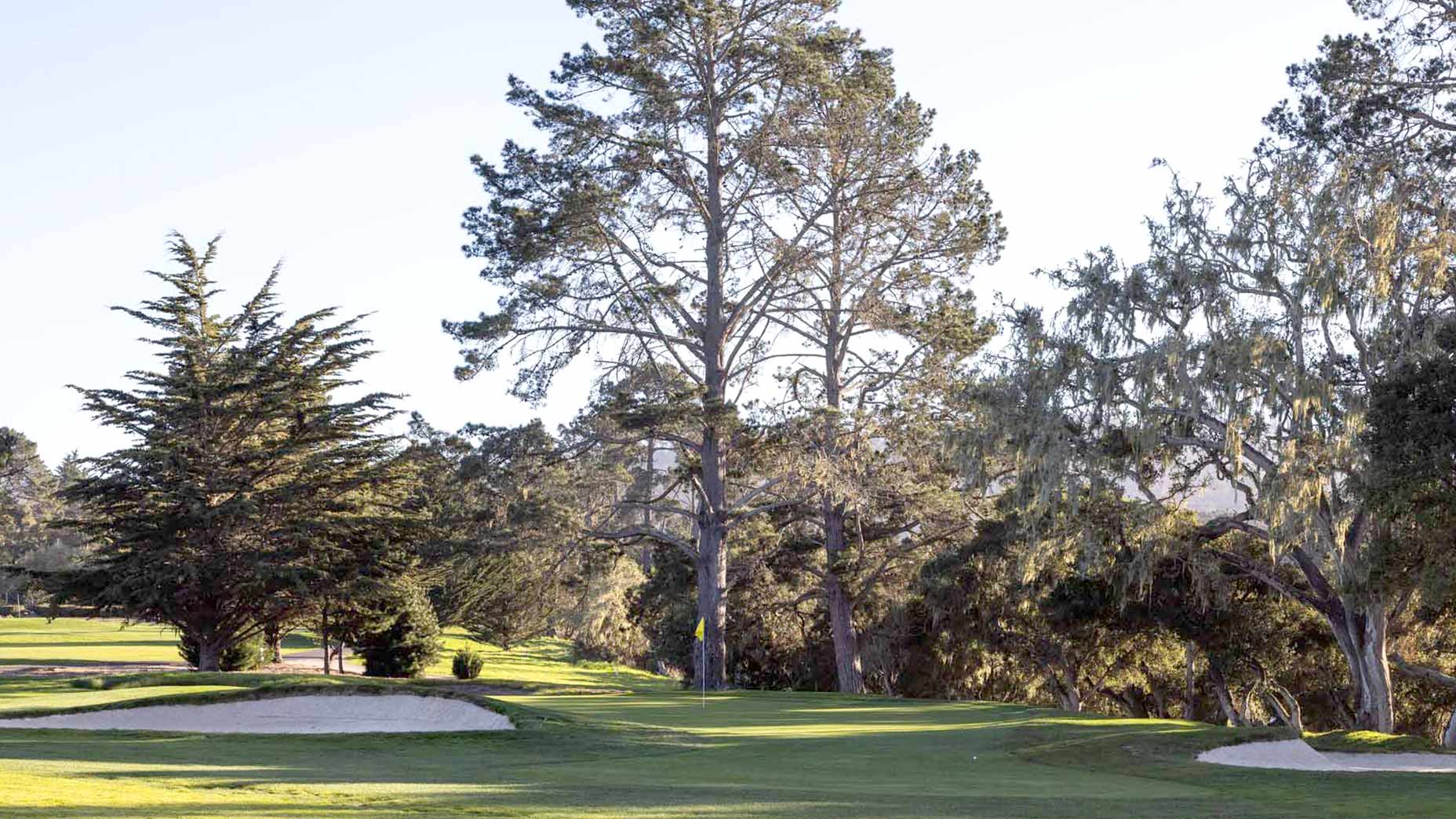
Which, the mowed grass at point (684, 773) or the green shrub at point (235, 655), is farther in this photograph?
the green shrub at point (235, 655)

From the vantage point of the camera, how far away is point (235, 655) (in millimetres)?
37469

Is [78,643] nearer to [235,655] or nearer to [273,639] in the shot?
[273,639]

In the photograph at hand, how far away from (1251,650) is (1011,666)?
9.13 metres

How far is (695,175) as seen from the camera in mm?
36062

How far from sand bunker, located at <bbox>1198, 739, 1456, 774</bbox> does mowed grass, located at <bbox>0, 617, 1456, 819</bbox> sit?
17.7 inches

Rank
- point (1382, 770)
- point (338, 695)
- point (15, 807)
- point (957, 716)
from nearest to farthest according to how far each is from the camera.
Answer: point (15, 807) < point (1382, 770) < point (338, 695) < point (957, 716)

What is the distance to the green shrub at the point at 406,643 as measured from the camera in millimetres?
36281

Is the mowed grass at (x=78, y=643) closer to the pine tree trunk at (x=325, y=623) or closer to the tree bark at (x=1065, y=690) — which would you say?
the pine tree trunk at (x=325, y=623)

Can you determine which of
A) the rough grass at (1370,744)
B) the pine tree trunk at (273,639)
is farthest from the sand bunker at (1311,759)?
the pine tree trunk at (273,639)

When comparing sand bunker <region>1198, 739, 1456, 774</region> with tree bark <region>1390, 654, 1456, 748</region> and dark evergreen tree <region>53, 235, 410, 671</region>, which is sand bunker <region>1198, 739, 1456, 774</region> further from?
dark evergreen tree <region>53, 235, 410, 671</region>

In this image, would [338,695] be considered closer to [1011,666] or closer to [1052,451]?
[1052,451]

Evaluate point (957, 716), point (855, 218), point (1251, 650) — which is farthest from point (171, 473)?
point (1251, 650)

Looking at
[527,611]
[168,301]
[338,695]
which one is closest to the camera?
[338,695]

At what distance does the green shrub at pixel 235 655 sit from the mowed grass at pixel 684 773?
42.0ft
